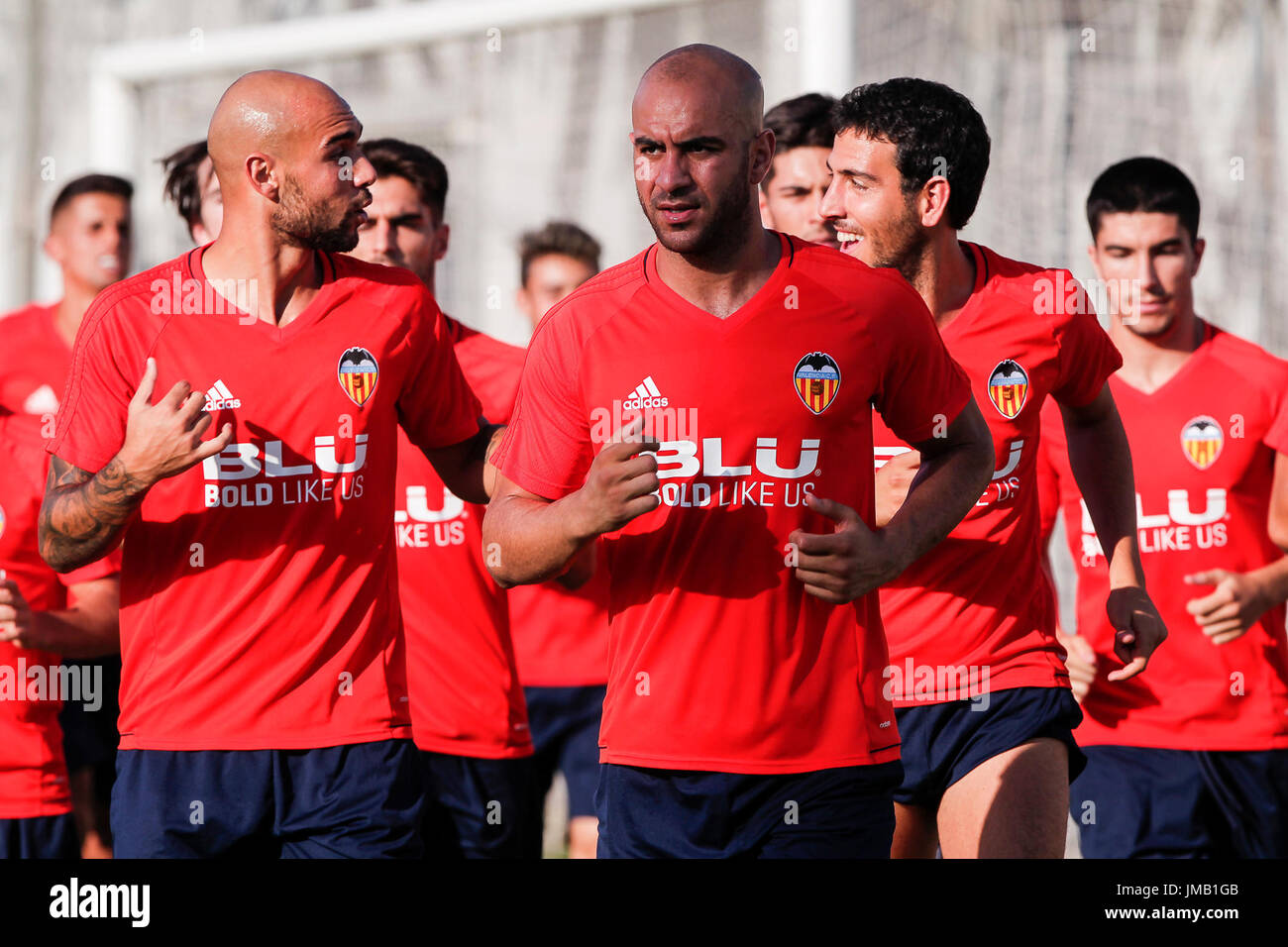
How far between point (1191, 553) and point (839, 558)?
8.24 feet

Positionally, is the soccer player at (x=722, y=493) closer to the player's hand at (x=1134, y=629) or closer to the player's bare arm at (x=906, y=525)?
the player's bare arm at (x=906, y=525)

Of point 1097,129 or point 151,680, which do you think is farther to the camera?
point 1097,129

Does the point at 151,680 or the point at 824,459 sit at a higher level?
the point at 824,459

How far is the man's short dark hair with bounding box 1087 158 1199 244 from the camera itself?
5500 millimetres

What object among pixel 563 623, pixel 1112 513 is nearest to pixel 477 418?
pixel 1112 513

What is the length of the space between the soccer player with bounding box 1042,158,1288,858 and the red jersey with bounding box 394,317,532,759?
6.05 feet

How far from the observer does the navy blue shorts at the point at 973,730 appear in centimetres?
424

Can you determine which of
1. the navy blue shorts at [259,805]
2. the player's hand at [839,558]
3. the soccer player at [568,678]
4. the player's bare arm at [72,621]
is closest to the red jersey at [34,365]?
the soccer player at [568,678]

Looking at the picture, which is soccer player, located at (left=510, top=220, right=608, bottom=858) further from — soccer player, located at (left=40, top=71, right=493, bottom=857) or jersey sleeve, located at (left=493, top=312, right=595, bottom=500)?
jersey sleeve, located at (left=493, top=312, right=595, bottom=500)

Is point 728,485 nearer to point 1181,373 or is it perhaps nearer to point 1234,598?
point 1234,598

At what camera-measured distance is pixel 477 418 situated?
4.24 metres

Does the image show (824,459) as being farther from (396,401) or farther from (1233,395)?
(1233,395)

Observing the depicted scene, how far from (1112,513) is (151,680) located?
8.65 ft

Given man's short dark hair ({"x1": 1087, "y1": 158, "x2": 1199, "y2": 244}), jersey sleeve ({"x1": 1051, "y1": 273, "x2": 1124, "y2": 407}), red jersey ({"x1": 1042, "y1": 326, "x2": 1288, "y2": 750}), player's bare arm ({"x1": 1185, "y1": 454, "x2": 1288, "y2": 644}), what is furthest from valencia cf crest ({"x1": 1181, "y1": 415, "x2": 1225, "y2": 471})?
jersey sleeve ({"x1": 1051, "y1": 273, "x2": 1124, "y2": 407})
